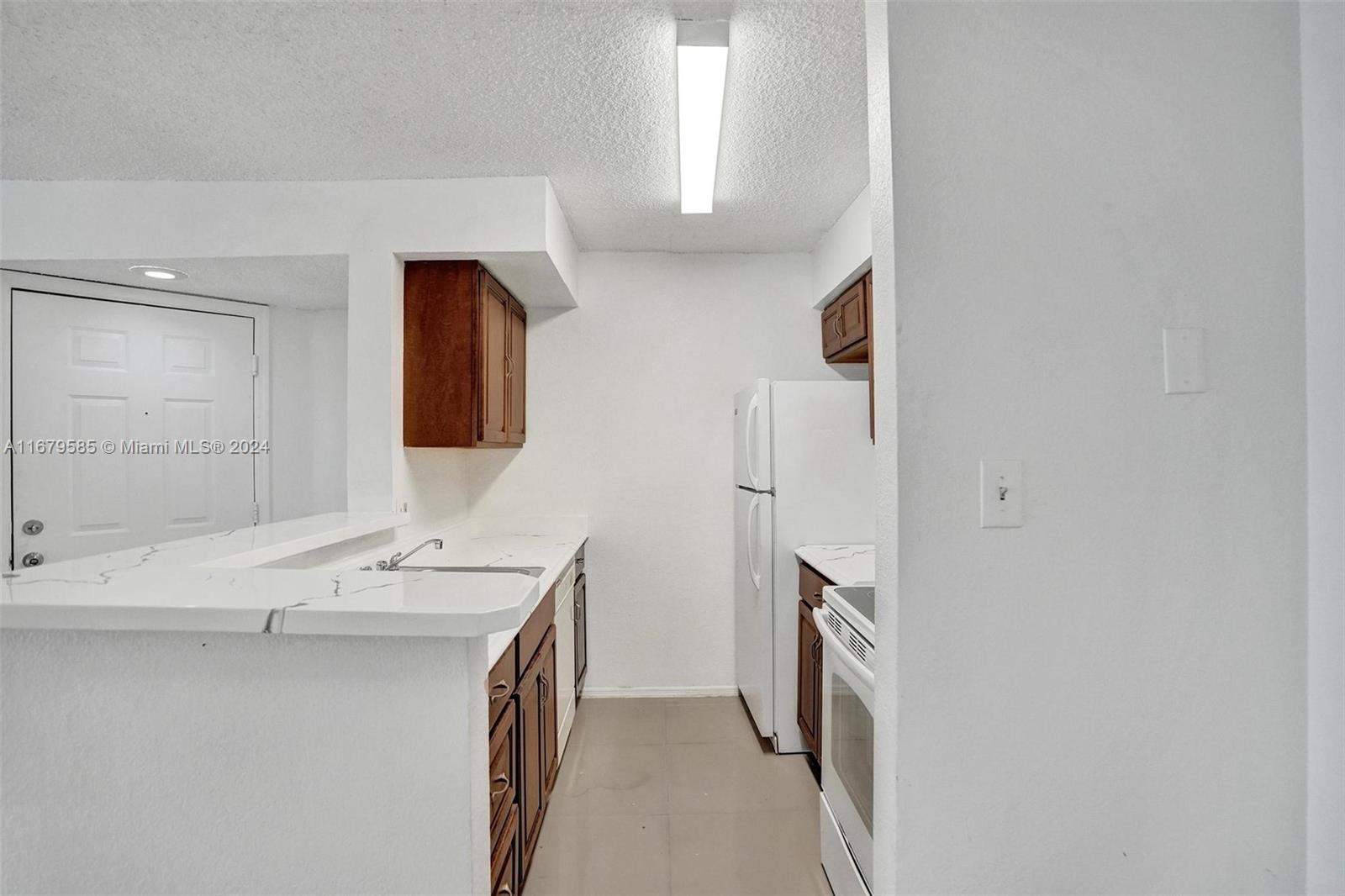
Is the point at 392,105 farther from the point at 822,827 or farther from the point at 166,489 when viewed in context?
the point at 822,827

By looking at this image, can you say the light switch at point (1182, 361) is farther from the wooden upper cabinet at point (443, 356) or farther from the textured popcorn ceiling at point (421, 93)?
the wooden upper cabinet at point (443, 356)

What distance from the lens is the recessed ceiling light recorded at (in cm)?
246

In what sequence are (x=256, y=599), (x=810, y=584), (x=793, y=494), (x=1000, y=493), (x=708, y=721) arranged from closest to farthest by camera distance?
(x=256, y=599)
(x=1000, y=493)
(x=810, y=584)
(x=793, y=494)
(x=708, y=721)

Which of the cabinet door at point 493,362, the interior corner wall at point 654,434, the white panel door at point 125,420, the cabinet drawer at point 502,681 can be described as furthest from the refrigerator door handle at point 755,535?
the white panel door at point 125,420

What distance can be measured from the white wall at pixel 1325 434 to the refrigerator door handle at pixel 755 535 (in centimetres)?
179

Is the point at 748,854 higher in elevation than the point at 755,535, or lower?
lower

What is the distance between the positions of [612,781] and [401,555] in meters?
1.22

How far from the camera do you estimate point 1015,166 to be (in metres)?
1.08

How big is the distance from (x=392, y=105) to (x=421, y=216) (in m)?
0.54

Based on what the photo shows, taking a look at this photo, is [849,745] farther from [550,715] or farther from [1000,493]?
[550,715]

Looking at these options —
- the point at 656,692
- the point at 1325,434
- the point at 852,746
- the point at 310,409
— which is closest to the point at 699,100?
the point at 1325,434

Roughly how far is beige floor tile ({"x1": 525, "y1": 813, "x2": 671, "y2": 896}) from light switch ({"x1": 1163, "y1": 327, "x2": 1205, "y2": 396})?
1866mm

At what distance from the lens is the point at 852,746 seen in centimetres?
161

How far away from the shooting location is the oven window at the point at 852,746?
148 centimetres
